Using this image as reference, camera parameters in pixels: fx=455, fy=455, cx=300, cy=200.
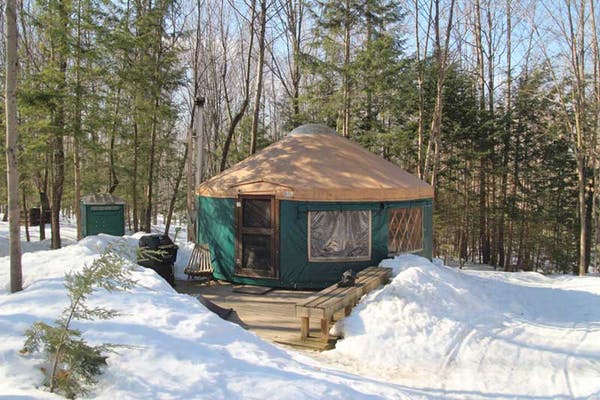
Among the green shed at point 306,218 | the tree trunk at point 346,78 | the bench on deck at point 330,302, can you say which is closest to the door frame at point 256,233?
the green shed at point 306,218

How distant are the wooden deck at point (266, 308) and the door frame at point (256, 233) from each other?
10.6 inches

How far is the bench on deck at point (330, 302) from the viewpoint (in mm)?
4215

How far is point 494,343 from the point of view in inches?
165

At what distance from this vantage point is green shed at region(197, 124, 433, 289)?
6355 mm

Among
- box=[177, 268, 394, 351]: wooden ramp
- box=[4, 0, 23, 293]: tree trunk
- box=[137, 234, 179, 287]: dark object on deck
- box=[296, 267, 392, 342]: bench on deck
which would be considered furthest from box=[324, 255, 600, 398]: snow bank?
box=[4, 0, 23, 293]: tree trunk

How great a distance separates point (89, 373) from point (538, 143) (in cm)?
1440

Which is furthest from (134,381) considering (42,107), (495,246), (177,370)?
(495,246)

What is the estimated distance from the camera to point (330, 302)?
4.35 metres

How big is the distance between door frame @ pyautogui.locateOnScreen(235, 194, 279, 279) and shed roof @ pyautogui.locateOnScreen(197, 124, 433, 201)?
10 cm

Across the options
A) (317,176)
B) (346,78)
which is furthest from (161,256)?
(346,78)

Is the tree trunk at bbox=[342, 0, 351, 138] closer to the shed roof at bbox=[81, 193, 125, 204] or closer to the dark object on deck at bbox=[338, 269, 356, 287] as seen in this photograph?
Result: the shed roof at bbox=[81, 193, 125, 204]

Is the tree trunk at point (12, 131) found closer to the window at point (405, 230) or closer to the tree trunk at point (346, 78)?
the window at point (405, 230)

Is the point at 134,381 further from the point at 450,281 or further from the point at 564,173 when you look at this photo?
the point at 564,173

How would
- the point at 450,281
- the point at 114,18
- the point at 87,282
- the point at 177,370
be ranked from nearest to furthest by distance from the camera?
the point at 87,282, the point at 177,370, the point at 450,281, the point at 114,18
